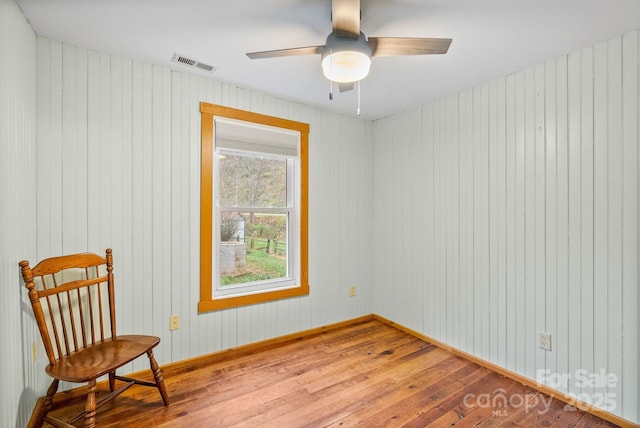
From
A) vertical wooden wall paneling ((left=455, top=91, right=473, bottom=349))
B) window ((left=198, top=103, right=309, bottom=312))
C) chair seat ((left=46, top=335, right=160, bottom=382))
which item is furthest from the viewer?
vertical wooden wall paneling ((left=455, top=91, right=473, bottom=349))

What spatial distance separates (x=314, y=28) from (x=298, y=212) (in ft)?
5.73

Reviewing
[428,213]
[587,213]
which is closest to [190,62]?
[428,213]

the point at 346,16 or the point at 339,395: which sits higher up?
the point at 346,16

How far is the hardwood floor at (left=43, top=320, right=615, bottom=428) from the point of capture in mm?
1894

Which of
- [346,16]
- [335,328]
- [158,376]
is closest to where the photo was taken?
[346,16]

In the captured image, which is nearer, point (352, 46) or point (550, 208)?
point (352, 46)

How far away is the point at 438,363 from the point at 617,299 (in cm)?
133

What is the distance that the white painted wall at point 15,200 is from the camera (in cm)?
146

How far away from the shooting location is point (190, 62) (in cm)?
230

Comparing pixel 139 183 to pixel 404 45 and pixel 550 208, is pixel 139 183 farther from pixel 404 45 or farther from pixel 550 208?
pixel 550 208

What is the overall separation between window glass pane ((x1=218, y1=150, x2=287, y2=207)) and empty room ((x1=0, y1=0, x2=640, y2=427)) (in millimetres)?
21

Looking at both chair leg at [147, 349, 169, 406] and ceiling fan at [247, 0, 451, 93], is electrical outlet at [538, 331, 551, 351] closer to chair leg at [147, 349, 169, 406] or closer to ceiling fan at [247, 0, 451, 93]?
ceiling fan at [247, 0, 451, 93]

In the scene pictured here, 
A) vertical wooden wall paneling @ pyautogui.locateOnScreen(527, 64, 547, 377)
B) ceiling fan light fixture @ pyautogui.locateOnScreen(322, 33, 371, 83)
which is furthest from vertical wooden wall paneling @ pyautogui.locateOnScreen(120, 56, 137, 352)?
vertical wooden wall paneling @ pyautogui.locateOnScreen(527, 64, 547, 377)

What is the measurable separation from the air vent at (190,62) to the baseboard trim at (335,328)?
236 cm
